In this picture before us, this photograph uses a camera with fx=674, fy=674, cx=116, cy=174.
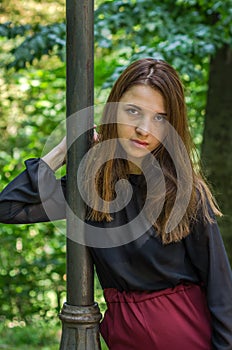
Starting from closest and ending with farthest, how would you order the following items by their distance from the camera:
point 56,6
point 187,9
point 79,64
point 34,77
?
1. point 79,64
2. point 187,9
3. point 34,77
4. point 56,6

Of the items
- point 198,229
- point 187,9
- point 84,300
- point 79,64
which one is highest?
point 187,9

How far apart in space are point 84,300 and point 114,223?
0.82 ft

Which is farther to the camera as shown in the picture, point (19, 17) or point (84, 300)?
point (19, 17)

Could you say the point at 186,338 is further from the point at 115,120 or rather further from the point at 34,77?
the point at 34,77

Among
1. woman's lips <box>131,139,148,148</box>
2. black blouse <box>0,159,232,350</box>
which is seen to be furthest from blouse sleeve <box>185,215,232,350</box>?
woman's lips <box>131,139,148,148</box>

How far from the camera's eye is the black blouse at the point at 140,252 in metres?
2.01

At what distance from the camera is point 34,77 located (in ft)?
19.3

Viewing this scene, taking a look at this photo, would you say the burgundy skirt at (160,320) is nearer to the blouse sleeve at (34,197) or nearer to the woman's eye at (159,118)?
the blouse sleeve at (34,197)

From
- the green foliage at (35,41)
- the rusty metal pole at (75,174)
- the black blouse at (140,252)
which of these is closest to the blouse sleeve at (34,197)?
the black blouse at (140,252)

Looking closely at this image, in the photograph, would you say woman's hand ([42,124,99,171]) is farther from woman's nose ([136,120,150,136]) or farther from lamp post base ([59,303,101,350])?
lamp post base ([59,303,101,350])

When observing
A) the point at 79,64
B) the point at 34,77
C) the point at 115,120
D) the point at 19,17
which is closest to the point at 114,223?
the point at 115,120

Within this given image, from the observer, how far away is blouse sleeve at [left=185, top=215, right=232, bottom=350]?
6.62 ft

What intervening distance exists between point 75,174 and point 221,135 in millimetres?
3973

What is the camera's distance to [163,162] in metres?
2.13
